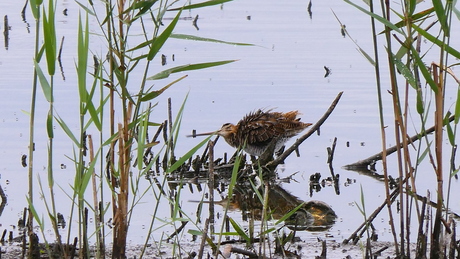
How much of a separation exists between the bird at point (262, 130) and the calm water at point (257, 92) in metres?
0.27

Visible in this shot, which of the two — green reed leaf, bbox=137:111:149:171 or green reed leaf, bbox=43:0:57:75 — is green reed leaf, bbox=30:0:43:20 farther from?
green reed leaf, bbox=137:111:149:171

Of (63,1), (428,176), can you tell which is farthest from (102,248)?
(63,1)

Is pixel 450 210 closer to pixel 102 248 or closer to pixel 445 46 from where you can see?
pixel 445 46

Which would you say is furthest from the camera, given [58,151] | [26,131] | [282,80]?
[282,80]

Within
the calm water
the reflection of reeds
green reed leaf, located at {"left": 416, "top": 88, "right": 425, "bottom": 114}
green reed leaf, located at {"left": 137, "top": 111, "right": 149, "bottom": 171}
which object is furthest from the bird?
green reed leaf, located at {"left": 137, "top": 111, "right": 149, "bottom": 171}

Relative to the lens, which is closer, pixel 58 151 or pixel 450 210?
pixel 450 210

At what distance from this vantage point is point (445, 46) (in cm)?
390

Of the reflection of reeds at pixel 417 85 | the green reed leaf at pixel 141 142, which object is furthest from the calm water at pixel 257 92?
the green reed leaf at pixel 141 142

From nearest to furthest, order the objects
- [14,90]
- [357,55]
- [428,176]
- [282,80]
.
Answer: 1. [428,176]
2. [14,90]
3. [282,80]
4. [357,55]

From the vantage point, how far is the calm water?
6.20 m

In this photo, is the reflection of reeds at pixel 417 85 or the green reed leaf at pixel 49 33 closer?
the green reed leaf at pixel 49 33

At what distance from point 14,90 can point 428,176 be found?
4515 millimetres

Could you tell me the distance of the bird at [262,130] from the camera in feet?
23.4

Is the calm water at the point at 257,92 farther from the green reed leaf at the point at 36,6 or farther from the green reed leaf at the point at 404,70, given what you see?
the green reed leaf at the point at 404,70
